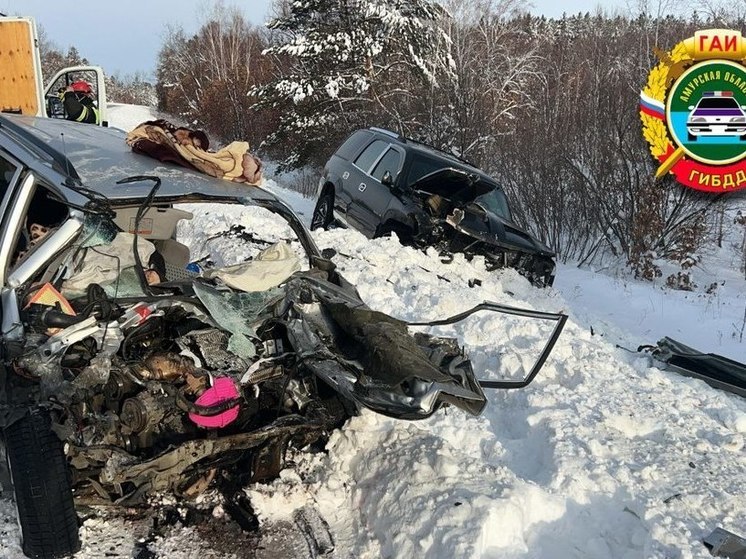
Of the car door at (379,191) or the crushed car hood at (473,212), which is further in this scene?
the car door at (379,191)

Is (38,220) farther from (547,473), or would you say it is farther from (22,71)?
(22,71)

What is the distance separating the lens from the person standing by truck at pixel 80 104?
847 cm

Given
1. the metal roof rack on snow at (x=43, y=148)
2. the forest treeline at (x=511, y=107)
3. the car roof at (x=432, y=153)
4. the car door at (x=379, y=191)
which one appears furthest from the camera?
the forest treeline at (x=511, y=107)

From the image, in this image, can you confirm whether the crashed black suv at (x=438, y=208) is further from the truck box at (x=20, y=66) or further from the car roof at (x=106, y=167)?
the truck box at (x=20, y=66)

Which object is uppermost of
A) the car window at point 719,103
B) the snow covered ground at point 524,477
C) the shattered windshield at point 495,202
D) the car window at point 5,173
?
the car window at point 719,103

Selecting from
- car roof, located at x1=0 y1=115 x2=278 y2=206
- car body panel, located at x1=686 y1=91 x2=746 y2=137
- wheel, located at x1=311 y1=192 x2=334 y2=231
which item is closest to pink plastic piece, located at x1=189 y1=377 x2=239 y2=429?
car roof, located at x1=0 y1=115 x2=278 y2=206

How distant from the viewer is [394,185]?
28.0 feet

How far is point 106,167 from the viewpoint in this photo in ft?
12.1

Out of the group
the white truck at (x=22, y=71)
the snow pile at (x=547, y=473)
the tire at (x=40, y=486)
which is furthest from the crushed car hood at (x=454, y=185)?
the tire at (x=40, y=486)

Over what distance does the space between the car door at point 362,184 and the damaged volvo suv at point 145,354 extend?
525cm

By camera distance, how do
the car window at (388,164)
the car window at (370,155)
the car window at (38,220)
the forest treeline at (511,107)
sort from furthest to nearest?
1. the forest treeline at (511,107)
2. the car window at (370,155)
3. the car window at (388,164)
4. the car window at (38,220)

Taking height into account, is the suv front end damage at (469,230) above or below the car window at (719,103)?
below

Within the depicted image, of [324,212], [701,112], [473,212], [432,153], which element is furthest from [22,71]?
[701,112]

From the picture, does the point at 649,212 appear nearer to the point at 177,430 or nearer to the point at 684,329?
the point at 684,329
